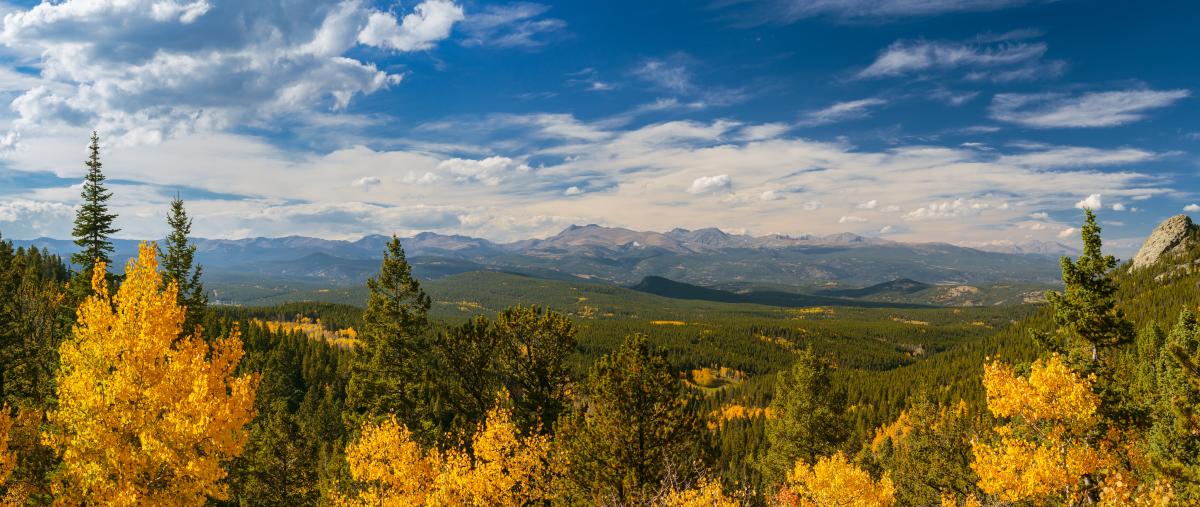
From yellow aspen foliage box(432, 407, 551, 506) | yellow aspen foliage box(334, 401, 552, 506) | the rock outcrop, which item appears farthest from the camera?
the rock outcrop

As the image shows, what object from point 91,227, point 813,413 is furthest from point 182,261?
point 813,413

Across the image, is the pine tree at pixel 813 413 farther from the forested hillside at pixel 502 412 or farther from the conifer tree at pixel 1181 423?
the conifer tree at pixel 1181 423

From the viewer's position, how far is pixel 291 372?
11769cm

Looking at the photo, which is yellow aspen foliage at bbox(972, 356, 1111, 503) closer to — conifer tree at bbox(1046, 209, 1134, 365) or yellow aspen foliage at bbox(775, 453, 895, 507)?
conifer tree at bbox(1046, 209, 1134, 365)

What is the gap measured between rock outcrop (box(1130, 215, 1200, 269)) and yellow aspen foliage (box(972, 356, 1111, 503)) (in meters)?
214

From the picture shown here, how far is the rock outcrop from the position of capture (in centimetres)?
16500

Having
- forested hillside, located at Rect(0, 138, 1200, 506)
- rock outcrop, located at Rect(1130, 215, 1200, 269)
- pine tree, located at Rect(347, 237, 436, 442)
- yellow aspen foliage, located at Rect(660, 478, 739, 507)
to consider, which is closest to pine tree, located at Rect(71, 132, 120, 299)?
forested hillside, located at Rect(0, 138, 1200, 506)

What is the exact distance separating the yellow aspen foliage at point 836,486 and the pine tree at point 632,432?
1585cm

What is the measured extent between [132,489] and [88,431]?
1967 millimetres

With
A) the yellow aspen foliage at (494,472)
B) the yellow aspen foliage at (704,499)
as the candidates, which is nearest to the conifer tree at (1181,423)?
the yellow aspen foliage at (704,499)

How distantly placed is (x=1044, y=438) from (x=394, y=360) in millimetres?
29776

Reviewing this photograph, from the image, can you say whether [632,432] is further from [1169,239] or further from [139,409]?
[1169,239]

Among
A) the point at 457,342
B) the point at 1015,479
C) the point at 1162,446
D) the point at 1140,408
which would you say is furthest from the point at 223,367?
the point at 1162,446

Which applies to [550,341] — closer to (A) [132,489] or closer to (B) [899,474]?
(A) [132,489]
